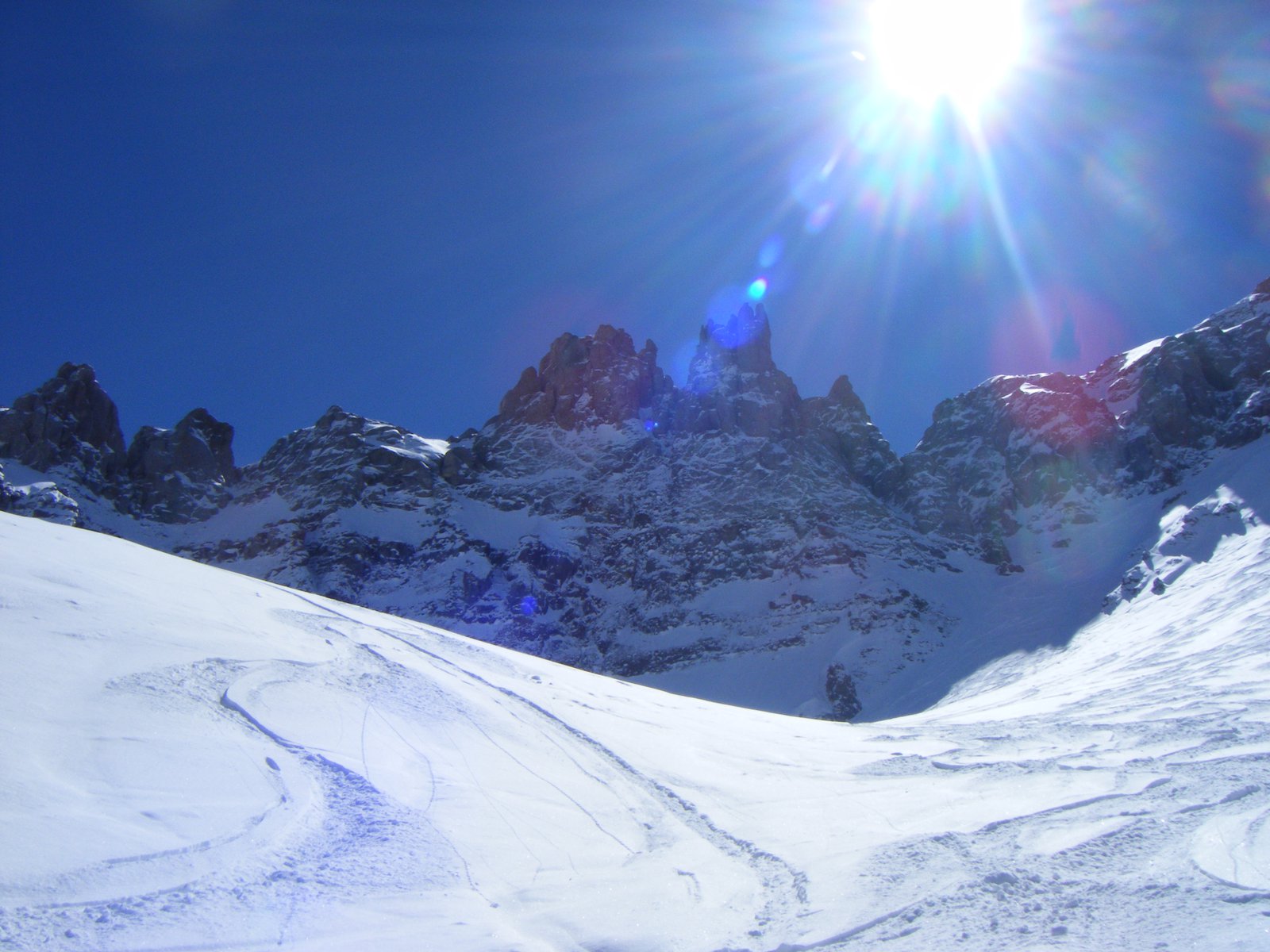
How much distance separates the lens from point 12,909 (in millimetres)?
5242

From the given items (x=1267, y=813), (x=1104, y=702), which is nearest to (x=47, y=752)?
(x=1267, y=813)

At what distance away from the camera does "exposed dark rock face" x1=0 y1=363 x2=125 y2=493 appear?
4454 inches

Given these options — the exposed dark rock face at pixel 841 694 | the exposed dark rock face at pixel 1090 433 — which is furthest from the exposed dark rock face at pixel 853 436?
the exposed dark rock face at pixel 841 694

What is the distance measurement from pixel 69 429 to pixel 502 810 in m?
138

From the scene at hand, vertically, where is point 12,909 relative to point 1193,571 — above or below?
below

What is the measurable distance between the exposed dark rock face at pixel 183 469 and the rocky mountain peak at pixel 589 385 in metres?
→ 46.3

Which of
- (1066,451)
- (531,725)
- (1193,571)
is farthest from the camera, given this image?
(1066,451)

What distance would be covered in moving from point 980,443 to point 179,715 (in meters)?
117

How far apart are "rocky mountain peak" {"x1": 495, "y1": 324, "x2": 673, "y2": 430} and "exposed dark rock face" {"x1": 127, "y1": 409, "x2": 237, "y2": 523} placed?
46275 mm

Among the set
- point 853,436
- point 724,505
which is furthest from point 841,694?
point 853,436

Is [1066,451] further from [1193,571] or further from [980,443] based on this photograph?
[1193,571]

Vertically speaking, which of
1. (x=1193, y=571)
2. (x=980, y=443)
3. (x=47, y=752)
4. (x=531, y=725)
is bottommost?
(x=47, y=752)

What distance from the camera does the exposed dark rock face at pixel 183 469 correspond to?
119 metres

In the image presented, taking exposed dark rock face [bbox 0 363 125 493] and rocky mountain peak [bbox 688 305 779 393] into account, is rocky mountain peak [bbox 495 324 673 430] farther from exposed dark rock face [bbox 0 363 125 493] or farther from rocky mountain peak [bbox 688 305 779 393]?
exposed dark rock face [bbox 0 363 125 493]
